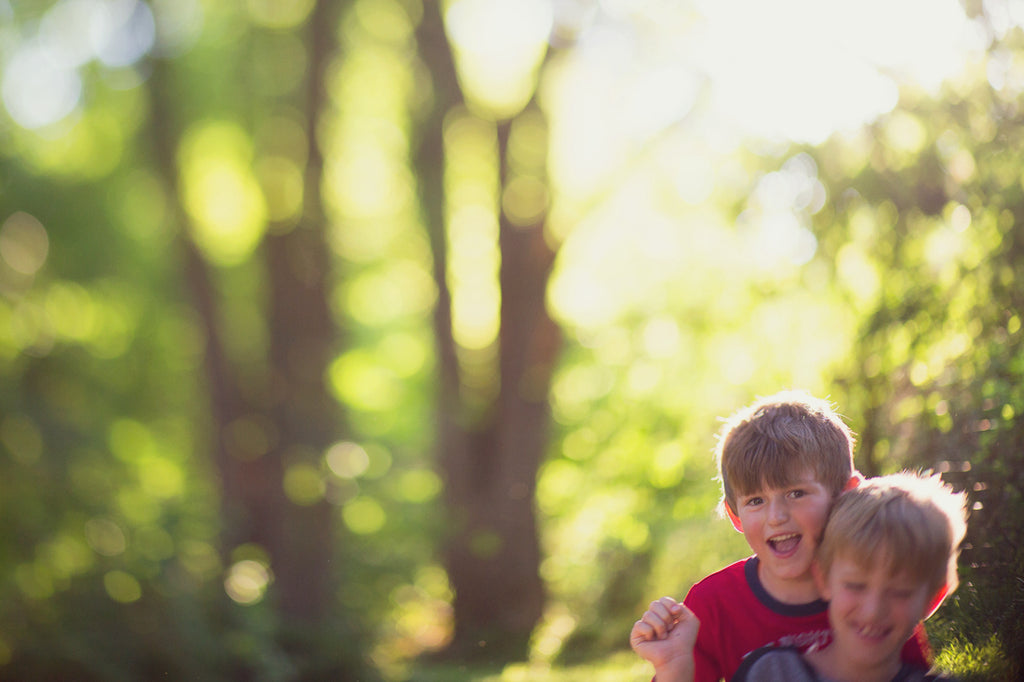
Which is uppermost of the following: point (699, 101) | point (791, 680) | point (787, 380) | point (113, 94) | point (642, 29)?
point (113, 94)

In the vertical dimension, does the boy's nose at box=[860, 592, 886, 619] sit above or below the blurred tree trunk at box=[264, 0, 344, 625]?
below

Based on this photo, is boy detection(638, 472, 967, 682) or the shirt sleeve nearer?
boy detection(638, 472, 967, 682)

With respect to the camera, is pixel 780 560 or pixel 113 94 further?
pixel 113 94

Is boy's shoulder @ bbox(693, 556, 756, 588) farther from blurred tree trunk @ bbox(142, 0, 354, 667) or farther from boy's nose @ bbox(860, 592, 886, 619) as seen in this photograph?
blurred tree trunk @ bbox(142, 0, 354, 667)

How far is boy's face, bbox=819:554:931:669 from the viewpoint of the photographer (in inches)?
78.8

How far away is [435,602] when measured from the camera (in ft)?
26.2

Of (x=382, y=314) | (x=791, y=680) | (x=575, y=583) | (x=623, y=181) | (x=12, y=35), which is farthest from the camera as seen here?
(x=382, y=314)

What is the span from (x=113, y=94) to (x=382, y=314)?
5886mm

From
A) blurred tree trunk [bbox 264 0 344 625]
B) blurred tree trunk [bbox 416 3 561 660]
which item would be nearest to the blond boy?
blurred tree trunk [bbox 416 3 561 660]

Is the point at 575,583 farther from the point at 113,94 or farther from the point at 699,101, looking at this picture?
the point at 113,94

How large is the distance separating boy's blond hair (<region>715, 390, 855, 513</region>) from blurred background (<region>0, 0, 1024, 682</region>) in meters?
0.63

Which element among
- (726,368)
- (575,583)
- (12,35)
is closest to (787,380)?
(726,368)

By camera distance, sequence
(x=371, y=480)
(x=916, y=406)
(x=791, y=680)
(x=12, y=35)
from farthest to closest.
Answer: (x=12, y=35), (x=371, y=480), (x=916, y=406), (x=791, y=680)

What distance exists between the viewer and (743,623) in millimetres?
2330
